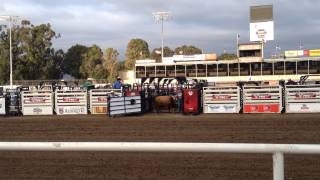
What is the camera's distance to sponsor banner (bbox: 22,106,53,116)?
28.3 meters

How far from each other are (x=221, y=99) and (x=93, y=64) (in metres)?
102

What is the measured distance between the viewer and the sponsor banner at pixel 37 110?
28.3m

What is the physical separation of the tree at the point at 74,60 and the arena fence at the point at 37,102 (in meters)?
105

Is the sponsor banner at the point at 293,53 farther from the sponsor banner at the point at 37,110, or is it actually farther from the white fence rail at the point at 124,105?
the white fence rail at the point at 124,105

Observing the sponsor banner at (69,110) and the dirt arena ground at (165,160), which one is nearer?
the dirt arena ground at (165,160)

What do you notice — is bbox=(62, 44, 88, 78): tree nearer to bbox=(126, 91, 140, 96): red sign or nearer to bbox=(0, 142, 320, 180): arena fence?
bbox=(126, 91, 140, 96): red sign

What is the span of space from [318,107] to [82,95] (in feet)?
40.0

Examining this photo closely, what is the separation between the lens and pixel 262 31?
92.3 metres

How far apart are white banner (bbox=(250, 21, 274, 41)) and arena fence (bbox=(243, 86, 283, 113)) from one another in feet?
221

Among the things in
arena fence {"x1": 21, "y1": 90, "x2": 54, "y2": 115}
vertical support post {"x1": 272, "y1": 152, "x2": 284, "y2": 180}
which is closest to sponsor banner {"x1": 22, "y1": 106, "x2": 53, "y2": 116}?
arena fence {"x1": 21, "y1": 90, "x2": 54, "y2": 115}

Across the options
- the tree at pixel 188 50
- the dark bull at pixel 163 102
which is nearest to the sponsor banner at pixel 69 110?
the dark bull at pixel 163 102

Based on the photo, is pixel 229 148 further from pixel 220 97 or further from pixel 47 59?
pixel 47 59

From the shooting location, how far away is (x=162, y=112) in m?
27.4

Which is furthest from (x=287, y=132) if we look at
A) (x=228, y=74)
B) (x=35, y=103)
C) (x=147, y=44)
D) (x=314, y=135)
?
(x=147, y=44)
